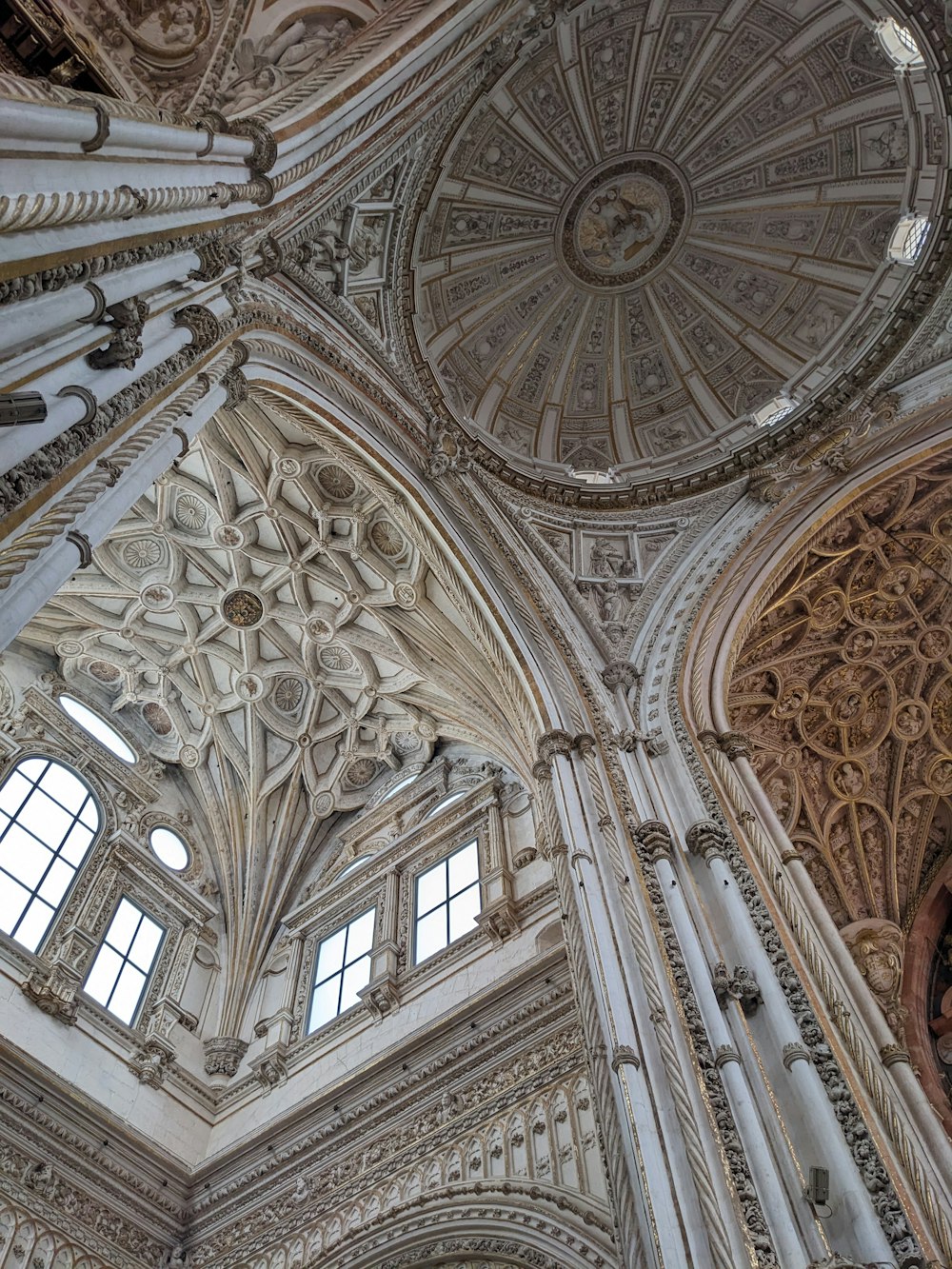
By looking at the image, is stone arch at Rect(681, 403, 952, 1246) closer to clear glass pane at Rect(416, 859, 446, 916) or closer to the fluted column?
the fluted column

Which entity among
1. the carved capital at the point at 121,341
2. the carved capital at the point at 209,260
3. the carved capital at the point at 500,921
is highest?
the carved capital at the point at 209,260

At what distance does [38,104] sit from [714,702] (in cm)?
871

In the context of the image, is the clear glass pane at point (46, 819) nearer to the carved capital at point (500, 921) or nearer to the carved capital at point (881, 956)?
the carved capital at point (500, 921)

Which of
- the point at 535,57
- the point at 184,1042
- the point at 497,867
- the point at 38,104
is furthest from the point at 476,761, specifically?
the point at 38,104

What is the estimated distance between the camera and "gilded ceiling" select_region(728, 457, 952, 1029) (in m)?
→ 12.4

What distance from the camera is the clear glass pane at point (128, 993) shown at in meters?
11.9

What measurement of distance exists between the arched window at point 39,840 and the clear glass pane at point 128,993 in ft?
4.48

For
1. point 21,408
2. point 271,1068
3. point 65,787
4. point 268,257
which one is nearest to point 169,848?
point 65,787

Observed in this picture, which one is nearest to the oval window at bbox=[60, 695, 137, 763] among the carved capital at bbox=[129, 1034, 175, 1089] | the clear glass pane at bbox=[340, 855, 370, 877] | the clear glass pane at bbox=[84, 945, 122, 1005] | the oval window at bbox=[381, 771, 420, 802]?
the clear glass pane at bbox=[84, 945, 122, 1005]

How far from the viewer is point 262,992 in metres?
13.4

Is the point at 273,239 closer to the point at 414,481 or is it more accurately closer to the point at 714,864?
the point at 414,481

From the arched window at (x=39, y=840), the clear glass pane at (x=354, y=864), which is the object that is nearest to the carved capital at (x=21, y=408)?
the arched window at (x=39, y=840)

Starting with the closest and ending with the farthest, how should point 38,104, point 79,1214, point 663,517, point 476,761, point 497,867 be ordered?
1. point 38,104
2. point 79,1214
3. point 497,867
4. point 663,517
5. point 476,761

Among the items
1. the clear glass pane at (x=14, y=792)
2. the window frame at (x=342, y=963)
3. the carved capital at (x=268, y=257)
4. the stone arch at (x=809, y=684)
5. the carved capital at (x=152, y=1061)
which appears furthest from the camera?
the clear glass pane at (x=14, y=792)
